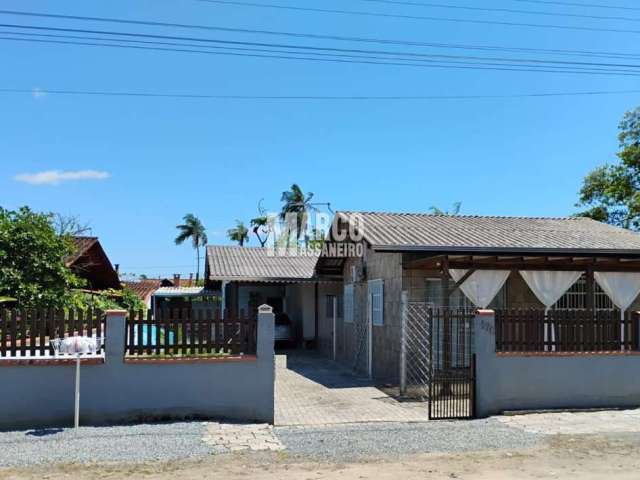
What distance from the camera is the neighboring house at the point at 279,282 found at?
68.2 ft

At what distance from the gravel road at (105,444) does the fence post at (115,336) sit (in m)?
0.97

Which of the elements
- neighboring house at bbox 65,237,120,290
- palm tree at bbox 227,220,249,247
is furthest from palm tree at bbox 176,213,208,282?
neighboring house at bbox 65,237,120,290

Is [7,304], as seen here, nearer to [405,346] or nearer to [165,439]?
[165,439]

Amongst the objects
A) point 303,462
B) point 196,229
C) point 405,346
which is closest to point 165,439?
point 303,462

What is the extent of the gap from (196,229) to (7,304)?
2116 inches

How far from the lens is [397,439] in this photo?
778 cm

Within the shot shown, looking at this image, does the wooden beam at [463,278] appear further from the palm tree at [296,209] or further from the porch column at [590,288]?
the palm tree at [296,209]

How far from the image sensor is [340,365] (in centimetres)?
1662

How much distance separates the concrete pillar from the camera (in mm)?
9383

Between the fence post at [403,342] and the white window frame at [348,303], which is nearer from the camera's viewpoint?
the fence post at [403,342]

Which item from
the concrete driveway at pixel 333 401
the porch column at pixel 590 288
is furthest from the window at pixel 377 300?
the porch column at pixel 590 288

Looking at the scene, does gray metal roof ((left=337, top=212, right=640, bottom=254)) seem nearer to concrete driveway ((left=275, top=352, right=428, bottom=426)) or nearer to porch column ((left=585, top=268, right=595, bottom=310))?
porch column ((left=585, top=268, right=595, bottom=310))

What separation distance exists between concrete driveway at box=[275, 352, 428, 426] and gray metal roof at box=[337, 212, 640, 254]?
9.55 feet

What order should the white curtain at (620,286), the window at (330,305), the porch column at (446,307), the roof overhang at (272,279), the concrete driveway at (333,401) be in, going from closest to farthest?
1. the concrete driveway at (333,401)
2. the porch column at (446,307)
3. the white curtain at (620,286)
4. the window at (330,305)
5. the roof overhang at (272,279)
